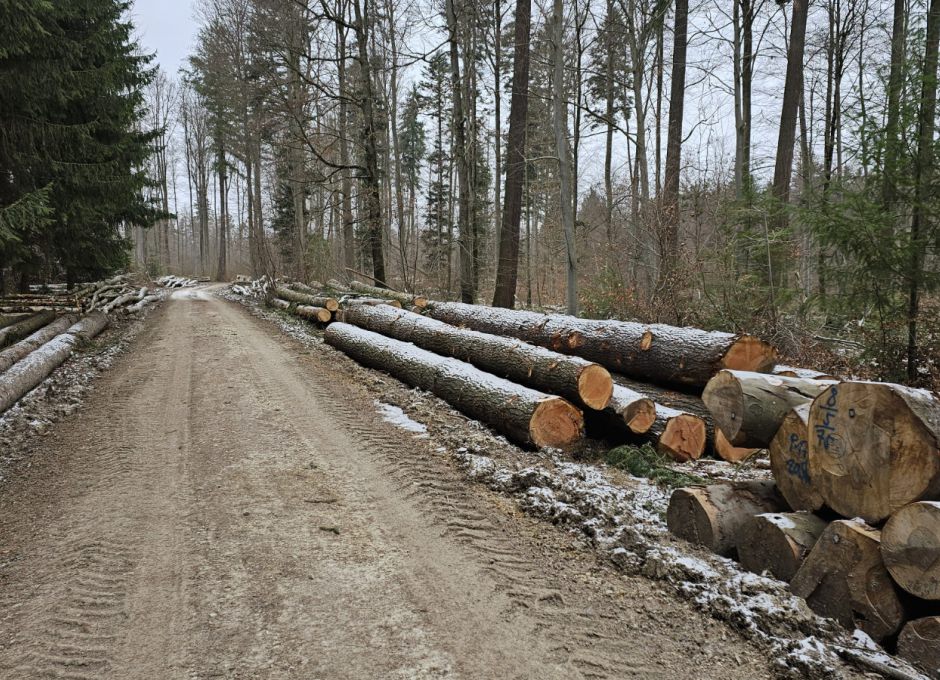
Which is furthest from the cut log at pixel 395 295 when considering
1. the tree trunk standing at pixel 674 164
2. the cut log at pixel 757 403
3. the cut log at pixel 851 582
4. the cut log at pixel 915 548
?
the cut log at pixel 915 548

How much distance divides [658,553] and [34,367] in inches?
375

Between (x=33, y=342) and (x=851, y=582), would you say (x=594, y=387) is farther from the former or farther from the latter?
(x=33, y=342)

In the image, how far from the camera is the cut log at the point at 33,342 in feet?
27.2

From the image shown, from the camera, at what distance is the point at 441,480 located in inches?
181

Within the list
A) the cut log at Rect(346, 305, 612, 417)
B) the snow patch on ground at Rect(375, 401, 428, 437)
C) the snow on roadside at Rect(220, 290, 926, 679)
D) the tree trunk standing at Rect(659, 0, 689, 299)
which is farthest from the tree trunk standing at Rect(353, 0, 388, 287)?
the snow on roadside at Rect(220, 290, 926, 679)

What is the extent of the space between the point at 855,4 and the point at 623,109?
8081mm

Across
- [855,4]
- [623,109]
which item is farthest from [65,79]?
[855,4]

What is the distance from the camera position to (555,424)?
5305 mm

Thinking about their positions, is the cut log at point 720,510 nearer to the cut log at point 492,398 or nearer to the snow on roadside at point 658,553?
the snow on roadside at point 658,553

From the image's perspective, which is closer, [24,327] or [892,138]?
[892,138]

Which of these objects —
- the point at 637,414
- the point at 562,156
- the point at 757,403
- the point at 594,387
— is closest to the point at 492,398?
the point at 594,387

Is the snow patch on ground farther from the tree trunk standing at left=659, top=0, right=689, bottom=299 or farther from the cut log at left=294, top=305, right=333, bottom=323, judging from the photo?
the cut log at left=294, top=305, right=333, bottom=323

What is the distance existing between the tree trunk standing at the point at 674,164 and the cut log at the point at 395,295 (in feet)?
18.3

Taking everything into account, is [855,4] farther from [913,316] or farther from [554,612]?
[554,612]
